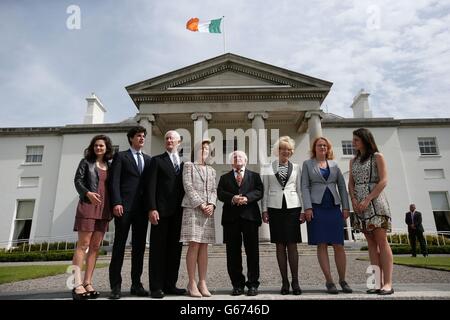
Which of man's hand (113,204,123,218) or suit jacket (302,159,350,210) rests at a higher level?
suit jacket (302,159,350,210)

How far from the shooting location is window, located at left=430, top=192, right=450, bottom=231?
2258cm

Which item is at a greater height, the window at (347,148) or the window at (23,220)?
the window at (347,148)

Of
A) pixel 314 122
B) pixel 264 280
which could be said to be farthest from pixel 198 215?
pixel 314 122

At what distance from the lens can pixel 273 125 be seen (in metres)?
22.8

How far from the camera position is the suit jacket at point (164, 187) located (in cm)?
444

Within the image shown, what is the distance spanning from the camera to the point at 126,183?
461 cm

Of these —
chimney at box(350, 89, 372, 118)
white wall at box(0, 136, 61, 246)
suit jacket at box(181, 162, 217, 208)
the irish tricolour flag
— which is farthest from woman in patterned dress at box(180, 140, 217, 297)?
chimney at box(350, 89, 372, 118)

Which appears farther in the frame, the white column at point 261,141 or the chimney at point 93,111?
the chimney at point 93,111

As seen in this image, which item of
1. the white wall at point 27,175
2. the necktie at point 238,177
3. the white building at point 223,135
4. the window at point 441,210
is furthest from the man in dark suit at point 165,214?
the window at point 441,210

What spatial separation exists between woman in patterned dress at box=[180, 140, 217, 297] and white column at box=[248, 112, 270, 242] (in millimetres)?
12953

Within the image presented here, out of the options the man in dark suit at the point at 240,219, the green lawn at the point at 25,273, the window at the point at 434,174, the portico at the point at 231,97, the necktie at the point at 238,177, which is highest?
the portico at the point at 231,97

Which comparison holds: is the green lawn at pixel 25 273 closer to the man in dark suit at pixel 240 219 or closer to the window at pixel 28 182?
the man in dark suit at pixel 240 219

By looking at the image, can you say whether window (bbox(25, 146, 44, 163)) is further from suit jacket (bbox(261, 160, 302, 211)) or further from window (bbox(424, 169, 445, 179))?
window (bbox(424, 169, 445, 179))
